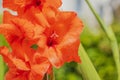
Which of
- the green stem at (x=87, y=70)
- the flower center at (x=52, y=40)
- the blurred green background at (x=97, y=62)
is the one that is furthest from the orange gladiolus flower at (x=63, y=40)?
the blurred green background at (x=97, y=62)

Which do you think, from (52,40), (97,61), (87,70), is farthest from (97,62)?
(52,40)

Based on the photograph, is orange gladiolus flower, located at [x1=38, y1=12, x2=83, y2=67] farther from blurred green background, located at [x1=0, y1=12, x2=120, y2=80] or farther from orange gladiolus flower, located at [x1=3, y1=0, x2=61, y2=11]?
blurred green background, located at [x1=0, y1=12, x2=120, y2=80]

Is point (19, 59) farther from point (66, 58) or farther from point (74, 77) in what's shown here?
point (74, 77)

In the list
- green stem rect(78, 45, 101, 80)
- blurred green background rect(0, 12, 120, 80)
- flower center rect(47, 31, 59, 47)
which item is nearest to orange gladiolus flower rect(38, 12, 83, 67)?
flower center rect(47, 31, 59, 47)

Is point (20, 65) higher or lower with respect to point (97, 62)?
lower

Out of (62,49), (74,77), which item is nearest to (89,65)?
(62,49)

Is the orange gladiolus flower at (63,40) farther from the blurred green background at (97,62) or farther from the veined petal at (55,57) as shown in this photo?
the blurred green background at (97,62)

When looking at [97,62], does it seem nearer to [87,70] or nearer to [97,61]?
[97,61]

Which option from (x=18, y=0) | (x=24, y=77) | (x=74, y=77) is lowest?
(x=24, y=77)
